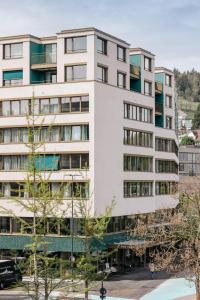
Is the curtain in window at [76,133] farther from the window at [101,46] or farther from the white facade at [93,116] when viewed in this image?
the window at [101,46]

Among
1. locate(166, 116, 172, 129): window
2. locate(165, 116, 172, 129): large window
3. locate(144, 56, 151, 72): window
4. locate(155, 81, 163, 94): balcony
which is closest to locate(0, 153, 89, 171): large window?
locate(144, 56, 151, 72): window

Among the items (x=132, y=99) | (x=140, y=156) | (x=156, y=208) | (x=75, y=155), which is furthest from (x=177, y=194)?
(x=75, y=155)

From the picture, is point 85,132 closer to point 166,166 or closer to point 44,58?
point 44,58

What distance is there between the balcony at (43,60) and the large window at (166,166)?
20652mm

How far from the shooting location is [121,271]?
68.8 m

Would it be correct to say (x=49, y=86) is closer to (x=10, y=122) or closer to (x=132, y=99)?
(x=10, y=122)

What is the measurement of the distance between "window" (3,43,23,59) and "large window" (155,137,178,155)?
2163 cm

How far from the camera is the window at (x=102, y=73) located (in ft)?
217

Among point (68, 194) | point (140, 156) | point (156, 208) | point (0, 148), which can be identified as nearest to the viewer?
point (68, 194)

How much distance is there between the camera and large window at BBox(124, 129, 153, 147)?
7106 centimetres

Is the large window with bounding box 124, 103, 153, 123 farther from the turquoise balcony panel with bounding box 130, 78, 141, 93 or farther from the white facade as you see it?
the turquoise balcony panel with bounding box 130, 78, 141, 93

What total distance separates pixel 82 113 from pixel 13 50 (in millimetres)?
11007

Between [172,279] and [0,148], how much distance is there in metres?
22.1

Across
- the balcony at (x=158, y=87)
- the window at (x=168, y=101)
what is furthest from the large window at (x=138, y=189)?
the window at (x=168, y=101)
